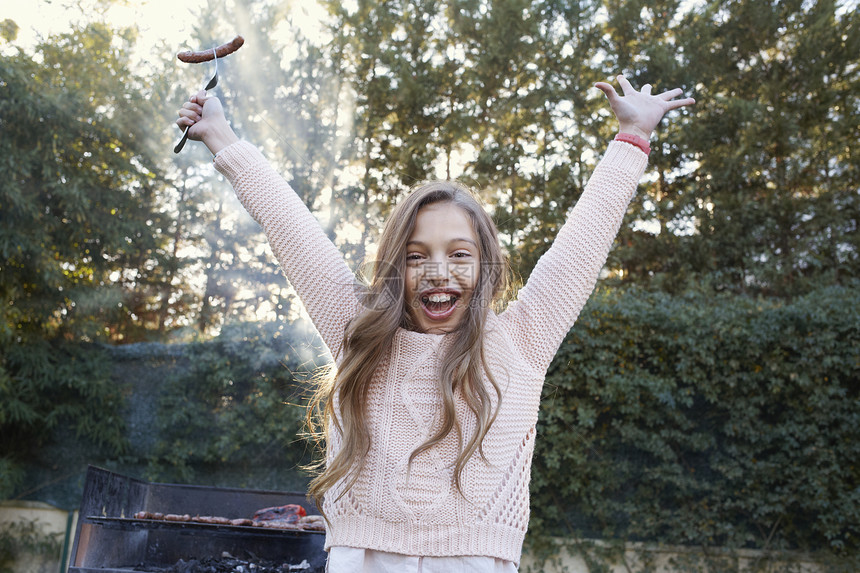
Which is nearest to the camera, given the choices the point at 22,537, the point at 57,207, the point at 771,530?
the point at 771,530

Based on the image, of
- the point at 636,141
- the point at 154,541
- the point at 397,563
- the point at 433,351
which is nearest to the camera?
the point at 397,563

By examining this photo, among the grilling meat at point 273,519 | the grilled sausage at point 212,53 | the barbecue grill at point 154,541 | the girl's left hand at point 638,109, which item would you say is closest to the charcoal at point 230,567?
the barbecue grill at point 154,541

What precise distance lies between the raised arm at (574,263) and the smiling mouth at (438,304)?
115 millimetres

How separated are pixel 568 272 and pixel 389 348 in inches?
15.4

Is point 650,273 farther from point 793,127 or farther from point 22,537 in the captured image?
point 22,537

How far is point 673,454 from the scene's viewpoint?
449cm

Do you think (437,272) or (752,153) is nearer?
(437,272)

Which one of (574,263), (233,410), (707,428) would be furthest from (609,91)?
(233,410)

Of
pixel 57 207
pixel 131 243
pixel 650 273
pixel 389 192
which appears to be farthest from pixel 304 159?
pixel 650 273

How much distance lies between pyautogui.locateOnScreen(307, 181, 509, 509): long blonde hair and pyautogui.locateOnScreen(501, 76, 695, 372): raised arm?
0.10 m

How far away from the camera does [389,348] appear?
4.20 ft

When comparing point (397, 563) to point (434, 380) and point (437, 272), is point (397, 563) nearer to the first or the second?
point (434, 380)

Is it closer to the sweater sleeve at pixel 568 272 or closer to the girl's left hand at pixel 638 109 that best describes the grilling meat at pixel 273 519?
the sweater sleeve at pixel 568 272

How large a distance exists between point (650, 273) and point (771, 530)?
308 centimetres
